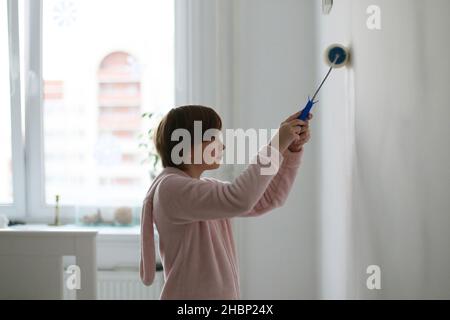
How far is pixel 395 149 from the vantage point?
0.94 meters

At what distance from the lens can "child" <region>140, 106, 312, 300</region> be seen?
3.35 feet

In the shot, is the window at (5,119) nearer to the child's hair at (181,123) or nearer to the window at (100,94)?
the window at (100,94)

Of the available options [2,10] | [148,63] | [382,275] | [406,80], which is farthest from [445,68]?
[2,10]

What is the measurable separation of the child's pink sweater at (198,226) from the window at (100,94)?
3.97 ft

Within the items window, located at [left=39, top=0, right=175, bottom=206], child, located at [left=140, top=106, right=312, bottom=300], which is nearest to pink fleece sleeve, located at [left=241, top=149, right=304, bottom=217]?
child, located at [left=140, top=106, right=312, bottom=300]

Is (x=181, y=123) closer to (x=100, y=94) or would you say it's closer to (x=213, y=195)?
(x=213, y=195)

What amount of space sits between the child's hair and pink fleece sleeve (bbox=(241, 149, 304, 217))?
19 cm

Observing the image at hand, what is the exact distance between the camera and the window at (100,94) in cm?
232

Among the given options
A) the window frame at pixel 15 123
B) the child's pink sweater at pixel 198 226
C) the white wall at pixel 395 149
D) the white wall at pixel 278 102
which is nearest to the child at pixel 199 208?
the child's pink sweater at pixel 198 226

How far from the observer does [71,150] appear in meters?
2.35

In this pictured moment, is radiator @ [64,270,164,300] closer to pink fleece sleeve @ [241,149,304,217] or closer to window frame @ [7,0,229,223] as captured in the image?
window frame @ [7,0,229,223]

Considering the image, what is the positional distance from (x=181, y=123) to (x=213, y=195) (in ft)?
0.63

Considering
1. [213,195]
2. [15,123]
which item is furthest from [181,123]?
[15,123]
